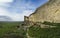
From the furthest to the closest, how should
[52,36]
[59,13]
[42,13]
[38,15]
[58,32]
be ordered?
[38,15]
[42,13]
[59,13]
[58,32]
[52,36]

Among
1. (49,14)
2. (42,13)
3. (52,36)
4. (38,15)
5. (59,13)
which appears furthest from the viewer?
(38,15)

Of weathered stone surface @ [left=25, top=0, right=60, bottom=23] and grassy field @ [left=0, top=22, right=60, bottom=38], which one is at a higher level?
weathered stone surface @ [left=25, top=0, right=60, bottom=23]

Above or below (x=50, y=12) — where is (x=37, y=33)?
below

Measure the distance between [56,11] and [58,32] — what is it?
2334 centimetres

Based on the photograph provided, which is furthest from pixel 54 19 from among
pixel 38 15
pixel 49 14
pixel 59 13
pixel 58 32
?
pixel 58 32

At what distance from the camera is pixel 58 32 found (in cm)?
2678

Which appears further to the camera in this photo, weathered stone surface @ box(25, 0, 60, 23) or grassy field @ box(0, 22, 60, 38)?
weathered stone surface @ box(25, 0, 60, 23)

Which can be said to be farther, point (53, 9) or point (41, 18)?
point (41, 18)

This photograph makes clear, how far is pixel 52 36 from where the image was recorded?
2464cm

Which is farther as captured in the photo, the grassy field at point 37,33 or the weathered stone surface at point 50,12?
the weathered stone surface at point 50,12

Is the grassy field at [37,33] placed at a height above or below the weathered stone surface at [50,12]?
below

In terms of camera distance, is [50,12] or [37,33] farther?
[50,12]

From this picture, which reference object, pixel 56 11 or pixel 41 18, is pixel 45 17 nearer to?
pixel 41 18

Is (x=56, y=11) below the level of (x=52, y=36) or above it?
above
